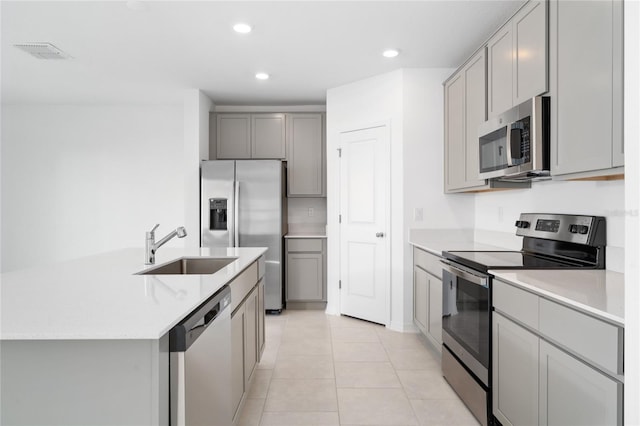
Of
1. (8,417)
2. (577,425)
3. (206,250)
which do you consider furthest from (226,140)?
(577,425)

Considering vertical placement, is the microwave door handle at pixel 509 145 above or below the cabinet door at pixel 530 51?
below

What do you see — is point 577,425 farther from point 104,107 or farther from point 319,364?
point 104,107

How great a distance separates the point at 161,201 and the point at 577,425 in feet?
16.8

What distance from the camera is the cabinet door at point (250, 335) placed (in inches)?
88.0

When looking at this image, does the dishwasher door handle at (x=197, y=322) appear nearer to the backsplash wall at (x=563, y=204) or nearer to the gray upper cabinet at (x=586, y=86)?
the gray upper cabinet at (x=586, y=86)

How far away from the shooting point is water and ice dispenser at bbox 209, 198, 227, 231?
4.38 meters

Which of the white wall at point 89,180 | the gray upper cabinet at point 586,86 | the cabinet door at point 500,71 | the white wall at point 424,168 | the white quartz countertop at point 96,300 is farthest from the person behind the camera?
the white wall at point 89,180

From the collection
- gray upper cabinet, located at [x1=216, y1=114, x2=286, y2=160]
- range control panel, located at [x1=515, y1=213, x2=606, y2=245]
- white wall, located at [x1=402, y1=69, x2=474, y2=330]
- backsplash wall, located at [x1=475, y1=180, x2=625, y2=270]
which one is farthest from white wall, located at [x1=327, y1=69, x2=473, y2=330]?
gray upper cabinet, located at [x1=216, y1=114, x2=286, y2=160]

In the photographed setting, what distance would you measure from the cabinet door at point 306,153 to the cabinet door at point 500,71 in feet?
8.14

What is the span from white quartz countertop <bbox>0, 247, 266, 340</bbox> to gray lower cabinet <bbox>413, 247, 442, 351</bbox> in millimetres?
1593

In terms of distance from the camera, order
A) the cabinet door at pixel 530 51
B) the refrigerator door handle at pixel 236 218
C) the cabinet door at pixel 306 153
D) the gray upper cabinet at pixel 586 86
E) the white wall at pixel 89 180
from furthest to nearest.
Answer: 1. the white wall at pixel 89 180
2. the cabinet door at pixel 306 153
3. the refrigerator door handle at pixel 236 218
4. the cabinet door at pixel 530 51
5. the gray upper cabinet at pixel 586 86

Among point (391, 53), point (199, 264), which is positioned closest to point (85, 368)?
point (199, 264)

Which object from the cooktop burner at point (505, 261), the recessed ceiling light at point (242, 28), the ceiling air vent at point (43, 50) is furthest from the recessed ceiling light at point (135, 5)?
the cooktop burner at point (505, 261)
